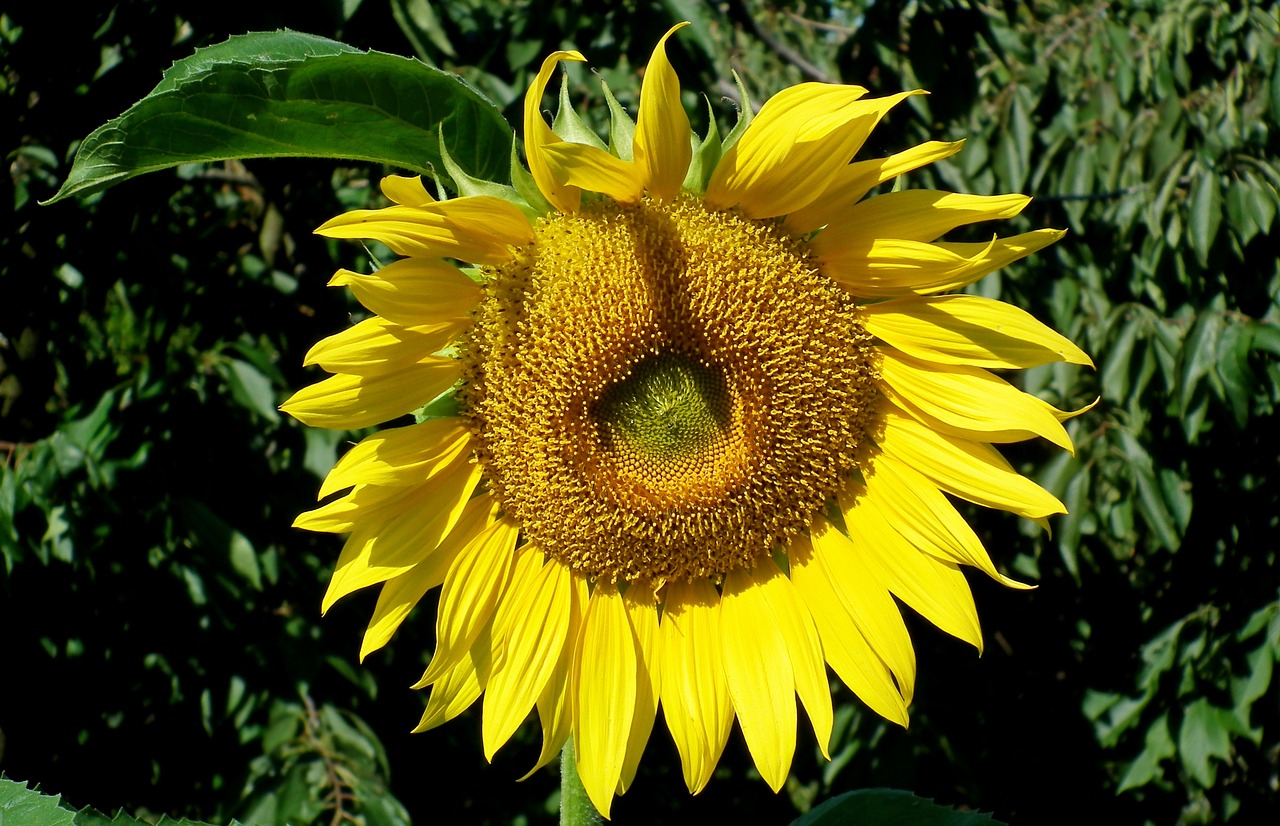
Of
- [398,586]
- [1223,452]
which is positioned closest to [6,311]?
[398,586]

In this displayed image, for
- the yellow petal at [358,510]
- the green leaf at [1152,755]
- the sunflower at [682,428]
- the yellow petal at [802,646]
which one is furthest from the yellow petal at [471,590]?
the green leaf at [1152,755]

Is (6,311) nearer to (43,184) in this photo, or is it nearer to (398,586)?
(43,184)

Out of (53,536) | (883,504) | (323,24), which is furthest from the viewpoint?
(53,536)

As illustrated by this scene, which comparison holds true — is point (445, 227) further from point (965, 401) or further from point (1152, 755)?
point (1152, 755)

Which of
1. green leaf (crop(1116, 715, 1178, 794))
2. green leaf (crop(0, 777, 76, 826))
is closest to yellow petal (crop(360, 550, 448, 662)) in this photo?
green leaf (crop(0, 777, 76, 826))

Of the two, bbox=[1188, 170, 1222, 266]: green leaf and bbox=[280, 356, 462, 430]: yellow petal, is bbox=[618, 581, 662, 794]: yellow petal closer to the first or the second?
bbox=[280, 356, 462, 430]: yellow petal

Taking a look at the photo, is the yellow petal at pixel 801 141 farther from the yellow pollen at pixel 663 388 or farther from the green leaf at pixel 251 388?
the green leaf at pixel 251 388
